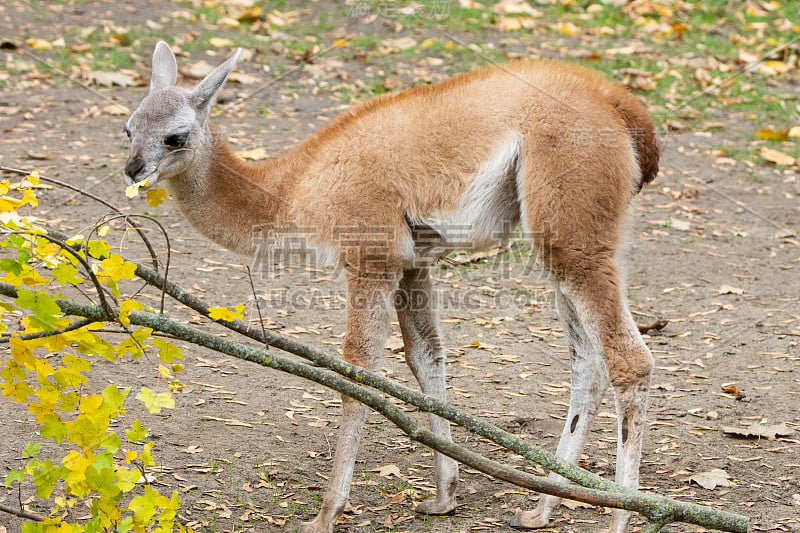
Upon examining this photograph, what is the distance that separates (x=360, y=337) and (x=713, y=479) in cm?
214

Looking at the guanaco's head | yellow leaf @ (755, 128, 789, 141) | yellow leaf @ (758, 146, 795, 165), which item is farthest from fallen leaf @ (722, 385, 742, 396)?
yellow leaf @ (755, 128, 789, 141)

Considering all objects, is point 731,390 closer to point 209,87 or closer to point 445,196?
point 445,196

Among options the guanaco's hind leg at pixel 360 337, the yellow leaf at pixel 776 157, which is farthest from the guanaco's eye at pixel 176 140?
the yellow leaf at pixel 776 157

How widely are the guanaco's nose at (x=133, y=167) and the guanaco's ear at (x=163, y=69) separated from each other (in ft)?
2.55

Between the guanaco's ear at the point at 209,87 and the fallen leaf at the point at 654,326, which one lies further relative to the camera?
the fallen leaf at the point at 654,326

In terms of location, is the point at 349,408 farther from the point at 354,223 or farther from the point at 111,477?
the point at 111,477

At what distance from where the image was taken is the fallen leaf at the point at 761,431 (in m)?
5.54

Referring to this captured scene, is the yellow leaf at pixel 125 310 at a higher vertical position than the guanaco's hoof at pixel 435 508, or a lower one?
higher

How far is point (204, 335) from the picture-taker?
3.25 meters

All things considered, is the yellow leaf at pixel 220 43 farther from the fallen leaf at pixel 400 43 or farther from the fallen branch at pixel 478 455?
the fallen branch at pixel 478 455

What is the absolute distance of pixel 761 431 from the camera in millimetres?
5574

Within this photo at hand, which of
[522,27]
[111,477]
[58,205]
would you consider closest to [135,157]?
[111,477]

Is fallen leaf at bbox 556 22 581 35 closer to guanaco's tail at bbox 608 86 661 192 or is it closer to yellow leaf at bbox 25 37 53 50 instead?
yellow leaf at bbox 25 37 53 50

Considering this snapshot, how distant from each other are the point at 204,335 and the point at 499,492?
8.53ft
